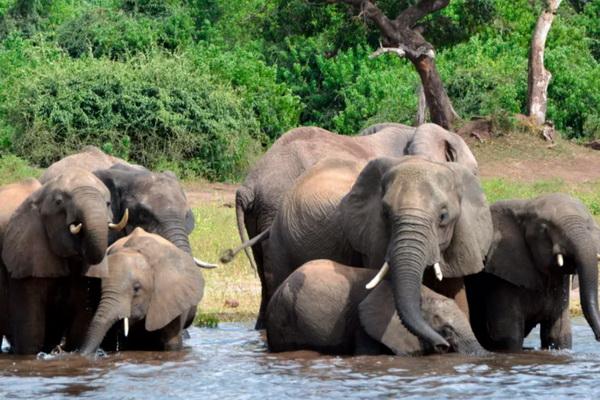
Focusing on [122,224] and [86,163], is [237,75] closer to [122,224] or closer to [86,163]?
[86,163]

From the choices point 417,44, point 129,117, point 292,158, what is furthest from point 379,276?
point 417,44

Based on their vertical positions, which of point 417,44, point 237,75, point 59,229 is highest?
point 417,44

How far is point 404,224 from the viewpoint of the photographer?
9359 mm

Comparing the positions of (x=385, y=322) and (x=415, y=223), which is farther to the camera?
(x=385, y=322)

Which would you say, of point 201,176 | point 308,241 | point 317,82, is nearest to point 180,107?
point 201,176

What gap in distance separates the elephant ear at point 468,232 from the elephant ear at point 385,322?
0.41 metres

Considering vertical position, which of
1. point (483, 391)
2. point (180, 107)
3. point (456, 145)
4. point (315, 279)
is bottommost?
point (483, 391)

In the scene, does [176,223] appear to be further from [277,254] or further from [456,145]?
[456,145]

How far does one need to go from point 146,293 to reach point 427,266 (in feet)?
6.35

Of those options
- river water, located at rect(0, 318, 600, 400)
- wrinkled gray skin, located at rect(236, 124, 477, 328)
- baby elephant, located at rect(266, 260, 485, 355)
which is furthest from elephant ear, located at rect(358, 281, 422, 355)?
wrinkled gray skin, located at rect(236, 124, 477, 328)

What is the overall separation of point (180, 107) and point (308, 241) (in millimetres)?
13104

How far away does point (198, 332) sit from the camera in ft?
40.6

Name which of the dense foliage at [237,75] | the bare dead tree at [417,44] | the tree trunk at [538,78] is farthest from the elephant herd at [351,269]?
the tree trunk at [538,78]

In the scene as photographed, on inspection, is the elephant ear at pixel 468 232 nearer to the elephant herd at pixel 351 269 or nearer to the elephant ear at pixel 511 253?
the elephant herd at pixel 351 269
